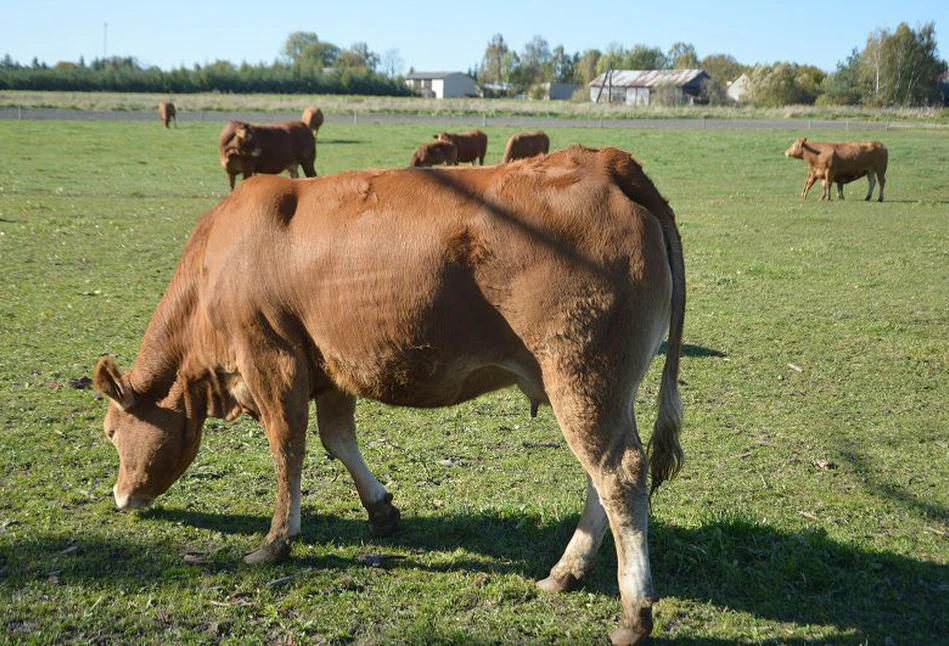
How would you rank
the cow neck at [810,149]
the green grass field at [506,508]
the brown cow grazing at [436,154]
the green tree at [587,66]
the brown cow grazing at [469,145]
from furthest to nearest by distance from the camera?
1. the green tree at [587,66]
2. the brown cow grazing at [469,145]
3. the brown cow grazing at [436,154]
4. the cow neck at [810,149]
5. the green grass field at [506,508]

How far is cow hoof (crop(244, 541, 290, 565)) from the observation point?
4.73 m

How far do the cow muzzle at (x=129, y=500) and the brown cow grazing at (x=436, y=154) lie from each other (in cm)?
2198

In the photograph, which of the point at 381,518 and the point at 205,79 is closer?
the point at 381,518

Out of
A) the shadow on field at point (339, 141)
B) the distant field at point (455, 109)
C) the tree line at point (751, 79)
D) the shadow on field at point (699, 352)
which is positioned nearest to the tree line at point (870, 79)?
the tree line at point (751, 79)

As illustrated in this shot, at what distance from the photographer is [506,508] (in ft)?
17.5

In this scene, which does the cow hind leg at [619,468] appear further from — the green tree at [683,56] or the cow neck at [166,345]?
the green tree at [683,56]

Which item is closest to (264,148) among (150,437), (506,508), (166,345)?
(166,345)

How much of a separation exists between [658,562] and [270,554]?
2.02 metres

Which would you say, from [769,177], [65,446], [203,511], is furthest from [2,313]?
[769,177]

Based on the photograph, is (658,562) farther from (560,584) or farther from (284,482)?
(284,482)

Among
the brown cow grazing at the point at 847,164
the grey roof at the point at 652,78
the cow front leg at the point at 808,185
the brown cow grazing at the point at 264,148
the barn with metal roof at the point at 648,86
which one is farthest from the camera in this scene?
the grey roof at the point at 652,78

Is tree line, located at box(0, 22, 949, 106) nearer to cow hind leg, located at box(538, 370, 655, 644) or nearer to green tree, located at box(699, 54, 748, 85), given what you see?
green tree, located at box(699, 54, 748, 85)

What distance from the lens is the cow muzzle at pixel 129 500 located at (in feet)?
16.7

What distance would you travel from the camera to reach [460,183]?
441 cm
